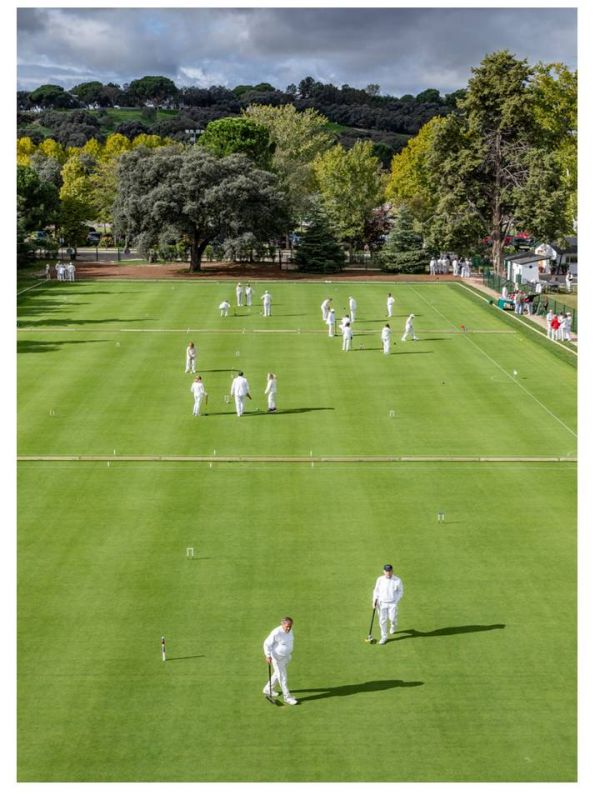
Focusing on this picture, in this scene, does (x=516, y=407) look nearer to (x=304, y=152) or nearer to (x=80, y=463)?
(x=80, y=463)

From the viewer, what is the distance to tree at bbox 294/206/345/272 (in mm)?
85938

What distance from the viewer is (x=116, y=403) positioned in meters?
40.1

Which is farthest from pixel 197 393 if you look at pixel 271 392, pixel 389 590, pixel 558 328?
pixel 558 328

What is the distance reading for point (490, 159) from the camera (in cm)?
8350

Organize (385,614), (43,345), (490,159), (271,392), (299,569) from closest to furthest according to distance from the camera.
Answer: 1. (385,614)
2. (299,569)
3. (271,392)
4. (43,345)
5. (490,159)

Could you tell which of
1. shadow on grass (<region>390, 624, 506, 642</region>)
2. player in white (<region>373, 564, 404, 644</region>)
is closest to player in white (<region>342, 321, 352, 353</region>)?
shadow on grass (<region>390, 624, 506, 642</region>)

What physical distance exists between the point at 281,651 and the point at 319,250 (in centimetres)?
6946

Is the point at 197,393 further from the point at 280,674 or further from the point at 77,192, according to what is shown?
the point at 77,192

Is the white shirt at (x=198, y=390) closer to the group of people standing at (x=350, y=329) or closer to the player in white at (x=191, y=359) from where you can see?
the player in white at (x=191, y=359)

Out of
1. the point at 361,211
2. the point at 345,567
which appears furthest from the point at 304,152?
the point at 345,567

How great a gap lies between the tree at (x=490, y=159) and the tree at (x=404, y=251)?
3.62 metres

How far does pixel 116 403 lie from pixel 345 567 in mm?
17655

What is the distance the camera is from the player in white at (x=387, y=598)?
21.0 metres

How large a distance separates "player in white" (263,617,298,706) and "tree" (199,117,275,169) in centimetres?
7638
